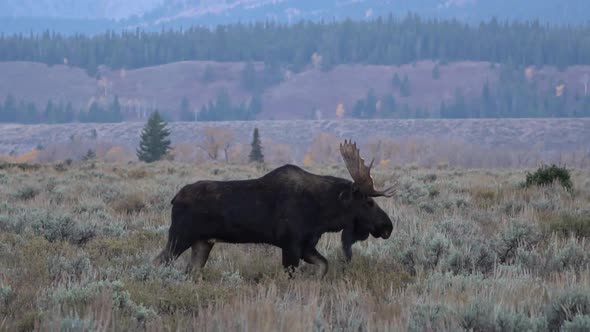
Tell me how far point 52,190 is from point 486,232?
918 cm

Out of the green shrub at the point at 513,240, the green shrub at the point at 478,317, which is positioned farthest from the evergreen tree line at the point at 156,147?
the green shrub at the point at 478,317

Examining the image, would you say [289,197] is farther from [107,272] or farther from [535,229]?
[535,229]

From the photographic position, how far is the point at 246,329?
4750 mm

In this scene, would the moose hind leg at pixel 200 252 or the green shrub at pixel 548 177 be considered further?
the green shrub at pixel 548 177

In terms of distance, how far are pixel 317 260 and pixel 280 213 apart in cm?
51

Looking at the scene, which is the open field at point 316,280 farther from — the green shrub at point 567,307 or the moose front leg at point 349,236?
the moose front leg at point 349,236

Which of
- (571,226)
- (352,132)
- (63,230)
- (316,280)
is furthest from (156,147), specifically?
(352,132)

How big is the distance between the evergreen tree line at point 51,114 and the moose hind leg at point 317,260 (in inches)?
7174

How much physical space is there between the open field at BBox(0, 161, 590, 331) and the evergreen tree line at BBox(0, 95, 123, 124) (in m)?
179

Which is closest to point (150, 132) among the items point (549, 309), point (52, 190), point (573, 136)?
point (52, 190)

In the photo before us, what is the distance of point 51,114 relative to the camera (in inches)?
7411

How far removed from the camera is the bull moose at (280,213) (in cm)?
780

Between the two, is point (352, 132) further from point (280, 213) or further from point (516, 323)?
point (516, 323)

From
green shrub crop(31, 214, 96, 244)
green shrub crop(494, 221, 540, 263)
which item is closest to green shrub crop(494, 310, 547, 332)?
green shrub crop(494, 221, 540, 263)
